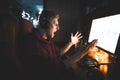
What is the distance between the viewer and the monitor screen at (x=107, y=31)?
1539 mm

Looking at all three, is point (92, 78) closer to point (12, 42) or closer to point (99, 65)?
point (99, 65)

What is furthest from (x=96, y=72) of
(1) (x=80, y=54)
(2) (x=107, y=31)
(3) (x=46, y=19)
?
(3) (x=46, y=19)

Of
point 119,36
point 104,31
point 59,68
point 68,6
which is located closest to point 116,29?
point 119,36

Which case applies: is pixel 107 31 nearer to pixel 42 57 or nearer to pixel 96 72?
pixel 96 72

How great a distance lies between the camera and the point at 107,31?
5.60 feet

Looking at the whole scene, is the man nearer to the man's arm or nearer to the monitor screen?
the man's arm

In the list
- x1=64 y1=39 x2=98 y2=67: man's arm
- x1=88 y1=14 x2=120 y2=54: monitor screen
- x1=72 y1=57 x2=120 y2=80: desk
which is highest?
x1=88 y1=14 x2=120 y2=54: monitor screen

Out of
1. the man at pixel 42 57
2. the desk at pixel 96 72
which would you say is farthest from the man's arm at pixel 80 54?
the desk at pixel 96 72

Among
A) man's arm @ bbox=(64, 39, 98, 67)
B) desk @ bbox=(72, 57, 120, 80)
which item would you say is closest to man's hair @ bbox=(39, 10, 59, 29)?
man's arm @ bbox=(64, 39, 98, 67)

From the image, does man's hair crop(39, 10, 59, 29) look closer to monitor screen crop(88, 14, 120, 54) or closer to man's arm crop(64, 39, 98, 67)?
man's arm crop(64, 39, 98, 67)

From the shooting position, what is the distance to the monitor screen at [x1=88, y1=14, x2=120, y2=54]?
1539 mm

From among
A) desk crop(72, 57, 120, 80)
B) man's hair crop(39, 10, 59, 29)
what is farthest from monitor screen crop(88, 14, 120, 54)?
man's hair crop(39, 10, 59, 29)

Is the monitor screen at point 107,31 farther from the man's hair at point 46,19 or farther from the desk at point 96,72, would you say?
the man's hair at point 46,19

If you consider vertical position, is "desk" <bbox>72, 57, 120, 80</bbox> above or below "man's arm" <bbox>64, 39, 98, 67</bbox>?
below
